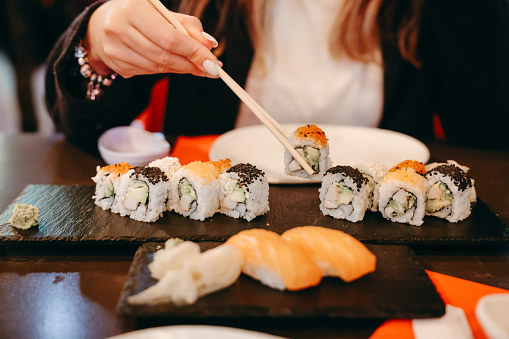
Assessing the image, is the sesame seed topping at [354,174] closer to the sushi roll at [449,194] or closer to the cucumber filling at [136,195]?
the sushi roll at [449,194]

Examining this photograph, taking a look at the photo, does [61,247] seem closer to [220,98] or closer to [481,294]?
[481,294]

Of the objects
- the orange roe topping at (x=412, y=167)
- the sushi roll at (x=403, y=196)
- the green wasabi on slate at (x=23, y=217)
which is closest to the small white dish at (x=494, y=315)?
the sushi roll at (x=403, y=196)

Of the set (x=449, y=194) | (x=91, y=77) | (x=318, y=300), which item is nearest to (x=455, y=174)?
(x=449, y=194)

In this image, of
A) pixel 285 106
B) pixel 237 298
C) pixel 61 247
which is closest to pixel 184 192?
pixel 61 247

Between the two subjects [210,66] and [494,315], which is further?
[210,66]

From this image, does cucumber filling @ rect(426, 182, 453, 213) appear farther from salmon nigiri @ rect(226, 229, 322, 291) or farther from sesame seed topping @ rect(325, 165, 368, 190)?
salmon nigiri @ rect(226, 229, 322, 291)

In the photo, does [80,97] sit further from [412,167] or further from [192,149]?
[412,167]
